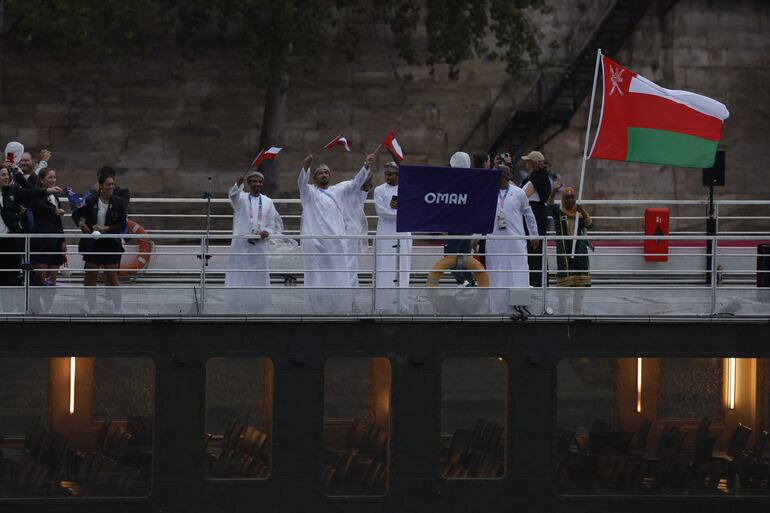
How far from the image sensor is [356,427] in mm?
11430

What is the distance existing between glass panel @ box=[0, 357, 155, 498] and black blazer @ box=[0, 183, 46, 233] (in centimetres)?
153

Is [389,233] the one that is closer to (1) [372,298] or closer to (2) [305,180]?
(2) [305,180]

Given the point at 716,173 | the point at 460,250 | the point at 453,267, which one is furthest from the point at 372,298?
the point at 716,173

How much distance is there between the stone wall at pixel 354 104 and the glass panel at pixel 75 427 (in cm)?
1779

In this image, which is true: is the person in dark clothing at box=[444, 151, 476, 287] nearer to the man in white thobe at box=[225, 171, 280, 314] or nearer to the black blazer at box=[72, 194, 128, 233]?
the man in white thobe at box=[225, 171, 280, 314]

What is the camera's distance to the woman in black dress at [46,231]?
39.8 ft

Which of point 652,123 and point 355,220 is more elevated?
point 652,123

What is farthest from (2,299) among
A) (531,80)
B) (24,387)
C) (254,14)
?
(531,80)

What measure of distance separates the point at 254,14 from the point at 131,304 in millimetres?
16270

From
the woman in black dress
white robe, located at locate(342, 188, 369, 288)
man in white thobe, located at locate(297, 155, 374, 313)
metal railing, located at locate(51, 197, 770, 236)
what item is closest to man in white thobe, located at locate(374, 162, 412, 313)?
white robe, located at locate(342, 188, 369, 288)

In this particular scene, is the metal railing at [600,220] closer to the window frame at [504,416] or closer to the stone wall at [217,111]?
the stone wall at [217,111]

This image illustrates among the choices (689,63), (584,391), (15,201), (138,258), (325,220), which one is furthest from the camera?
(689,63)

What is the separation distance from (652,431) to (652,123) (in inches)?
122

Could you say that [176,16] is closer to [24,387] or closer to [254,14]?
[254,14]
